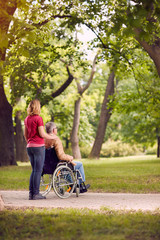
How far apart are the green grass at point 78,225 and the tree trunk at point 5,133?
49.6 ft

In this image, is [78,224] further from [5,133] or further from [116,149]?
[116,149]

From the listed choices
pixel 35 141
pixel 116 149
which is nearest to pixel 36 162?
pixel 35 141

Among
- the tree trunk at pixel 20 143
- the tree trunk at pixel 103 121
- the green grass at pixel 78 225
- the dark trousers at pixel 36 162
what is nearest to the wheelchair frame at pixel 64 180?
the dark trousers at pixel 36 162

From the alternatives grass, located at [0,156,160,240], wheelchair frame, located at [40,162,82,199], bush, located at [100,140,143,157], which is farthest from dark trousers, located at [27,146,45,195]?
bush, located at [100,140,143,157]

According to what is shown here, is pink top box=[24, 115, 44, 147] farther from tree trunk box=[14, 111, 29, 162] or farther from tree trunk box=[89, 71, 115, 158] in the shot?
tree trunk box=[14, 111, 29, 162]

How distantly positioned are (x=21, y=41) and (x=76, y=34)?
81.4ft

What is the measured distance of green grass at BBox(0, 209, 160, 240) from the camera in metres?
5.00

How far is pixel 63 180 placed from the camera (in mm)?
8672

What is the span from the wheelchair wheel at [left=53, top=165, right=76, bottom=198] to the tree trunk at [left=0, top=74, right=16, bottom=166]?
1314 centimetres

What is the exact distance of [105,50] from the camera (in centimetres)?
1853

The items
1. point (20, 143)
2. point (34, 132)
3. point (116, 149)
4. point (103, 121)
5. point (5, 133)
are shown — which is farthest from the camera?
point (116, 149)

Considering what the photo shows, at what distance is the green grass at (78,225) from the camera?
5000 mm

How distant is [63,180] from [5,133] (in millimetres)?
13446

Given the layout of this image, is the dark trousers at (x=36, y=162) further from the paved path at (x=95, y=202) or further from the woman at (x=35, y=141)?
the paved path at (x=95, y=202)
